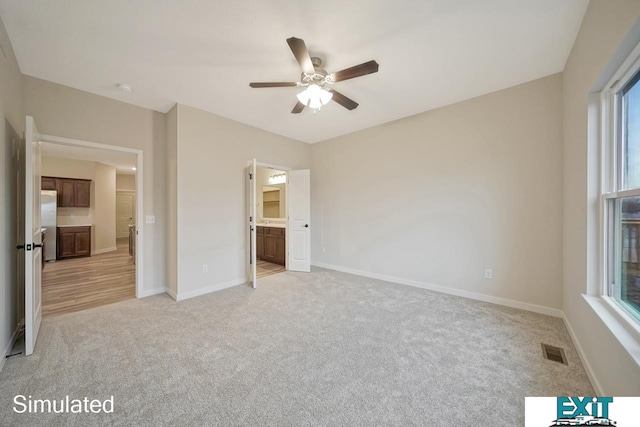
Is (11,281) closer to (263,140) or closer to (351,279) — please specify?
(263,140)

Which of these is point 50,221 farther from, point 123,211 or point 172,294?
point 172,294

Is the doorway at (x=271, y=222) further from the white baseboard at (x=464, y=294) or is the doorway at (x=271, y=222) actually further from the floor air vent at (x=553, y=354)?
the floor air vent at (x=553, y=354)

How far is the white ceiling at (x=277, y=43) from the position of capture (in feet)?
5.98

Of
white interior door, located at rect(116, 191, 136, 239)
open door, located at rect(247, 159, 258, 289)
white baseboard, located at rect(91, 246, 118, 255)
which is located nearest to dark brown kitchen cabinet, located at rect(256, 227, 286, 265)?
open door, located at rect(247, 159, 258, 289)

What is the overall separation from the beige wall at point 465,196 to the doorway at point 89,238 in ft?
12.1

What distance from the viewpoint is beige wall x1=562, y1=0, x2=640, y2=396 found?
1.34 meters

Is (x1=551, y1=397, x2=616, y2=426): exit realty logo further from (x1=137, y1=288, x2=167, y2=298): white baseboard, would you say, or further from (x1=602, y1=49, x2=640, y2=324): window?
(x1=137, y1=288, x2=167, y2=298): white baseboard

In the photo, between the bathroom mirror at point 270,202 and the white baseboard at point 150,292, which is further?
the bathroom mirror at point 270,202

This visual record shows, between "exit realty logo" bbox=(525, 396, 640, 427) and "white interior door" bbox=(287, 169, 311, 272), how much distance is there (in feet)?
12.5

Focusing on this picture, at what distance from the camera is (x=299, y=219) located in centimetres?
508

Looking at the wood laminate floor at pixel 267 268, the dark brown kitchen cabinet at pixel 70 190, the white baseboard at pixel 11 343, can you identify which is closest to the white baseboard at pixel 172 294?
the white baseboard at pixel 11 343

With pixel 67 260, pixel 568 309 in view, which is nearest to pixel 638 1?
pixel 568 309

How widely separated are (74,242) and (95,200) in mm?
1379

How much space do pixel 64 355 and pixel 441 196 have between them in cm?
459
